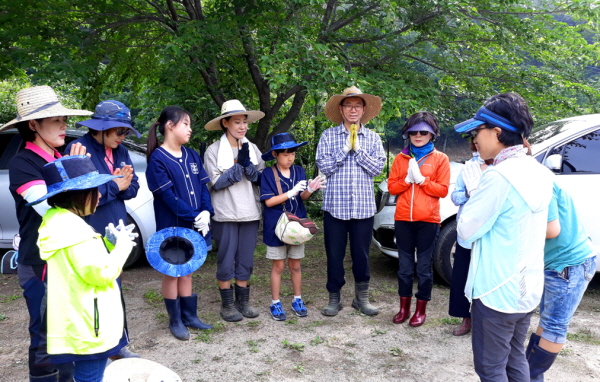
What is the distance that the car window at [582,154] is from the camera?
444 centimetres

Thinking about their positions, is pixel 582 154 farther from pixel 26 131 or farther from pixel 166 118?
pixel 26 131

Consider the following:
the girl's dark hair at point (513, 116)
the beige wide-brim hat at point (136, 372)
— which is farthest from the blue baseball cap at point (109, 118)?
the girl's dark hair at point (513, 116)

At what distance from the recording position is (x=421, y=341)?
3.76m

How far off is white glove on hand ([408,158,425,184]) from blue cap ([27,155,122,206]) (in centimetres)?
243

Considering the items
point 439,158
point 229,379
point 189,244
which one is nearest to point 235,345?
point 229,379

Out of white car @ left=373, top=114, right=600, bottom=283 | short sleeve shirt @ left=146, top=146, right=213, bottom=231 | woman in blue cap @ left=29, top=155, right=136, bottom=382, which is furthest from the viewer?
white car @ left=373, top=114, right=600, bottom=283

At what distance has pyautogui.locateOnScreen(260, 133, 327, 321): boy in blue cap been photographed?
4.10m

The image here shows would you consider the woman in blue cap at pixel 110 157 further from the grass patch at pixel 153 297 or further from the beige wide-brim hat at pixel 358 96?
the beige wide-brim hat at pixel 358 96

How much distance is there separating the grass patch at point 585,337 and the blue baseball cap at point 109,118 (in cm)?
362

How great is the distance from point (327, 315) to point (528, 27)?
4.00m

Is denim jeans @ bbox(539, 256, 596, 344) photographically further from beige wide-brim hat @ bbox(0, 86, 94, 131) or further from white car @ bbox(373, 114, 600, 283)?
beige wide-brim hat @ bbox(0, 86, 94, 131)

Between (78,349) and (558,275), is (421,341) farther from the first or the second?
(78,349)

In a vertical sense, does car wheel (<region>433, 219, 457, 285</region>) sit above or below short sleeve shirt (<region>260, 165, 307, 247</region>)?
below

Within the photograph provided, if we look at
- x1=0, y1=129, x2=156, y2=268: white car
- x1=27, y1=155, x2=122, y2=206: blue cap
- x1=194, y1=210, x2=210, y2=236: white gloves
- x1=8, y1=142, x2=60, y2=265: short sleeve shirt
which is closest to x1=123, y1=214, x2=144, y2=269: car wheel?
x1=0, y1=129, x2=156, y2=268: white car
